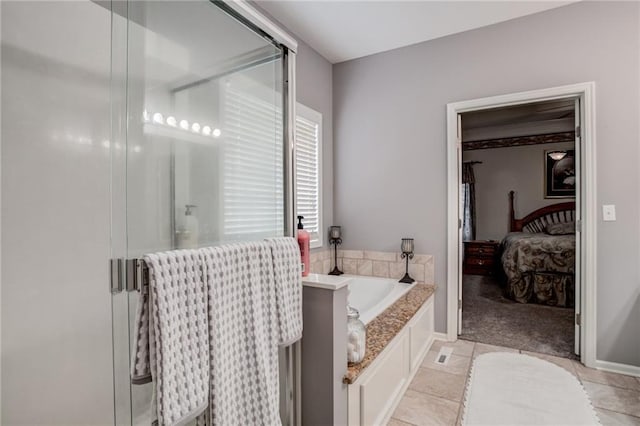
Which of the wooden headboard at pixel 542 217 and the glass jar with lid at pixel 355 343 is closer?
the glass jar with lid at pixel 355 343

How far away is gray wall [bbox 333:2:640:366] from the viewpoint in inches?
91.0

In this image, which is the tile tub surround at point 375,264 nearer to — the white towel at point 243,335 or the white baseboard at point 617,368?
the white baseboard at point 617,368

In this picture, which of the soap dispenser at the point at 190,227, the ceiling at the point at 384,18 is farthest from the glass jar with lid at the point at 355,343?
the ceiling at the point at 384,18

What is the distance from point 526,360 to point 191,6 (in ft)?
10.1

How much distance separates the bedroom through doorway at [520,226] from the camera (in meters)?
3.35

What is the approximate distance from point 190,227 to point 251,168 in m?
0.37

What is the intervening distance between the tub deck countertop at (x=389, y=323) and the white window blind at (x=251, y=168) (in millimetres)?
746

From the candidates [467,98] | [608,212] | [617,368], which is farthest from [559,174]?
[617,368]

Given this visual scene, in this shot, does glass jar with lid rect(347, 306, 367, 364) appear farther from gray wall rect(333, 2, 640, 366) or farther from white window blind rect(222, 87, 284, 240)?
gray wall rect(333, 2, 640, 366)

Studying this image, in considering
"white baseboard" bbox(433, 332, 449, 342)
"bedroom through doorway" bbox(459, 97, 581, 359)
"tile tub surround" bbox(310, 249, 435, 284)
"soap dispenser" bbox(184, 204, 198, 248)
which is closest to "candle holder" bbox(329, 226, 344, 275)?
"tile tub surround" bbox(310, 249, 435, 284)

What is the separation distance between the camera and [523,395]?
202 centimetres

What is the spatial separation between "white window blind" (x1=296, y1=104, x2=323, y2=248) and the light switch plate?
224 centimetres

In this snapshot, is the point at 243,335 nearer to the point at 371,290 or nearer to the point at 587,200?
the point at 371,290

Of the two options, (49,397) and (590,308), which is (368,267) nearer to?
(590,308)
